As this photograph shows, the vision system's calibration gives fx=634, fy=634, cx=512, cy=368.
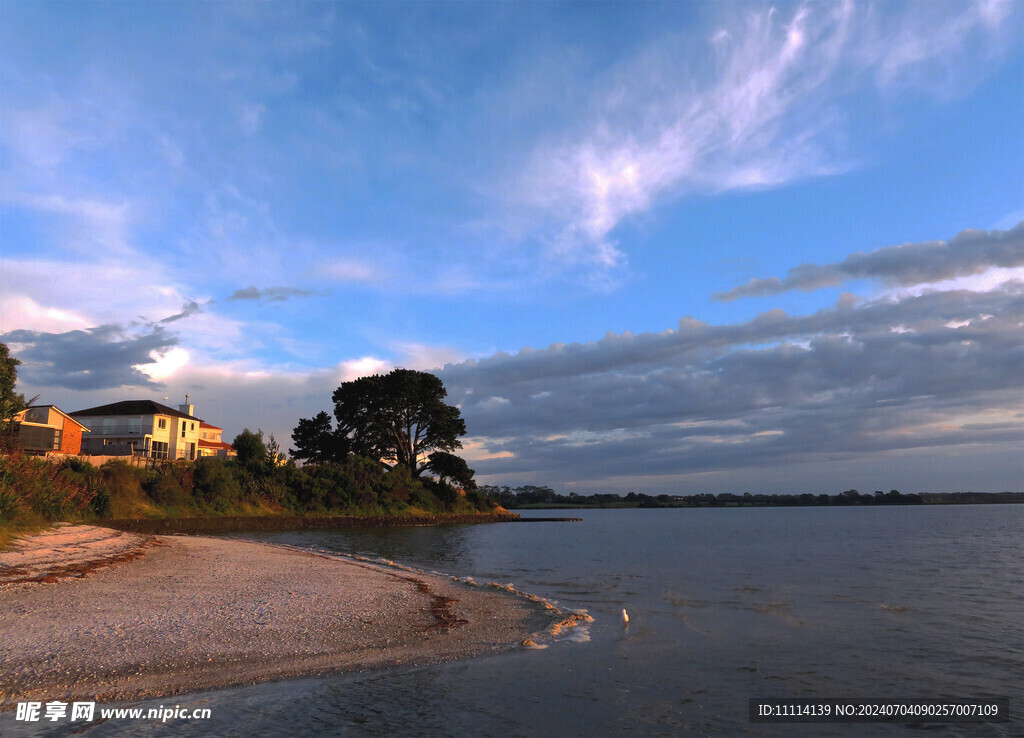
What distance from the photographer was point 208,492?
52.5 meters

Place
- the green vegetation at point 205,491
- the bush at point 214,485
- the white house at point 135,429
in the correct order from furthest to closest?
1. the white house at point 135,429
2. the bush at point 214,485
3. the green vegetation at point 205,491

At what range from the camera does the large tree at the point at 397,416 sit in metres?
72.4

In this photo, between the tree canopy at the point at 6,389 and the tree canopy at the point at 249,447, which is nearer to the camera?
the tree canopy at the point at 6,389

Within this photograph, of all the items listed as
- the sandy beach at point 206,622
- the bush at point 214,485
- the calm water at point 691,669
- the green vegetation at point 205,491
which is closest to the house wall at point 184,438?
the green vegetation at point 205,491

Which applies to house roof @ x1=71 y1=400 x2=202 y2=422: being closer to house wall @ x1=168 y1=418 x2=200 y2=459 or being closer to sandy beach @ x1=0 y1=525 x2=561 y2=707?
house wall @ x1=168 y1=418 x2=200 y2=459

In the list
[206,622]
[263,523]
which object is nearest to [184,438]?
[263,523]

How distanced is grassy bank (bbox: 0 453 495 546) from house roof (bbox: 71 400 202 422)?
16553mm

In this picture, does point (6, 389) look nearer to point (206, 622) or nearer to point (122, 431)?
point (122, 431)

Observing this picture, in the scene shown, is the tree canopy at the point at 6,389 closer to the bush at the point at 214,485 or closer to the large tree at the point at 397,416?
the bush at the point at 214,485

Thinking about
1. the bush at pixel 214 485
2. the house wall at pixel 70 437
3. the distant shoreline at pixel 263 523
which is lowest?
the distant shoreline at pixel 263 523

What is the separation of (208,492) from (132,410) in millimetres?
22959

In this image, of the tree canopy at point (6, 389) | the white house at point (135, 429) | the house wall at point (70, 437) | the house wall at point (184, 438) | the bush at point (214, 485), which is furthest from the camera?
the house wall at point (184, 438)

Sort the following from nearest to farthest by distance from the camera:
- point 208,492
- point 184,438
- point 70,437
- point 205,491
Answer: point 205,491 → point 208,492 → point 70,437 → point 184,438

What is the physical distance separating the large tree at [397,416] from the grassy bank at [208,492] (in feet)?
10.3
